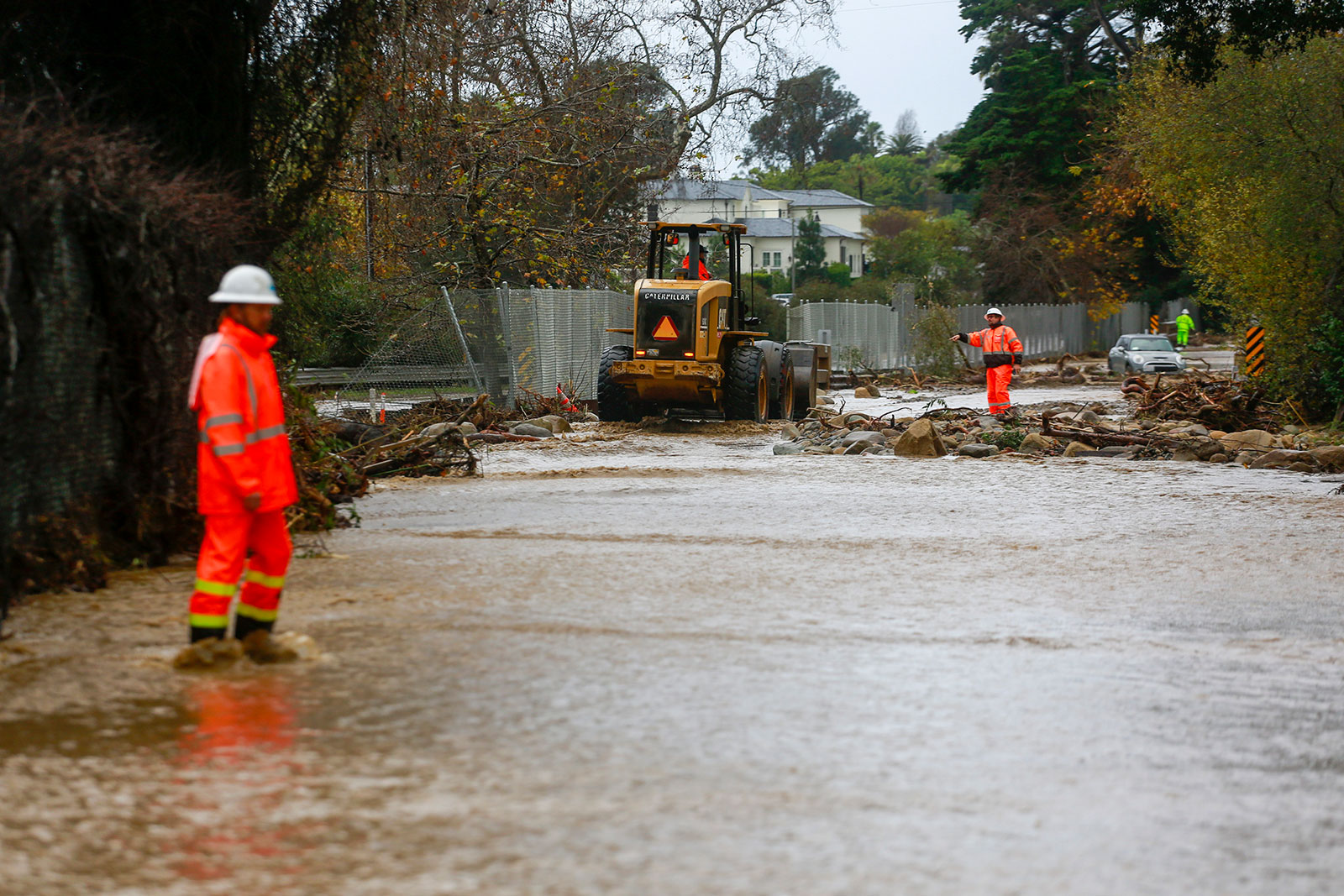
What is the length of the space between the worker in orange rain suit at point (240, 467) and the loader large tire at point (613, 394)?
1480cm

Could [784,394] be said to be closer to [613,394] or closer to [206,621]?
[613,394]

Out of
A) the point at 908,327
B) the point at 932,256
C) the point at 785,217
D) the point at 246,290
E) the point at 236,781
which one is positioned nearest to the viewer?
the point at 236,781

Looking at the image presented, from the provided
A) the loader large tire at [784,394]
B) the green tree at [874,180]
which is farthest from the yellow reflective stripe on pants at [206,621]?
the green tree at [874,180]

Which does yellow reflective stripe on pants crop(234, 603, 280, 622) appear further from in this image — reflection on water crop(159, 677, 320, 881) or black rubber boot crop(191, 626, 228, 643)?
reflection on water crop(159, 677, 320, 881)

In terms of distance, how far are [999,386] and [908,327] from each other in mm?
23849

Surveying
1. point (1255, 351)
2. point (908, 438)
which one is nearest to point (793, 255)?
point (1255, 351)

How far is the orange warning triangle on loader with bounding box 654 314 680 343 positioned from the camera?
20.9 metres

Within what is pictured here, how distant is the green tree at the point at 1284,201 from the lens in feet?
70.9

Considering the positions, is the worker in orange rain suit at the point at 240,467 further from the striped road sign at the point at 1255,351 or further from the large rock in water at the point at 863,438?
the striped road sign at the point at 1255,351

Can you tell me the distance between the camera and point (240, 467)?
20.7 feet

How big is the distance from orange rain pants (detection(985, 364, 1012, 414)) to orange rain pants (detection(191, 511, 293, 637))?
15681 mm

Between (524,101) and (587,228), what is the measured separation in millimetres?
2737

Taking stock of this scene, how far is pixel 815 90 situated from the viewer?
127 ft

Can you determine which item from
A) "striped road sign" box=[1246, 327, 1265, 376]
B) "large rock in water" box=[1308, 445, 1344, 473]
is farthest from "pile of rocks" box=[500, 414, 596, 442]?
"striped road sign" box=[1246, 327, 1265, 376]
